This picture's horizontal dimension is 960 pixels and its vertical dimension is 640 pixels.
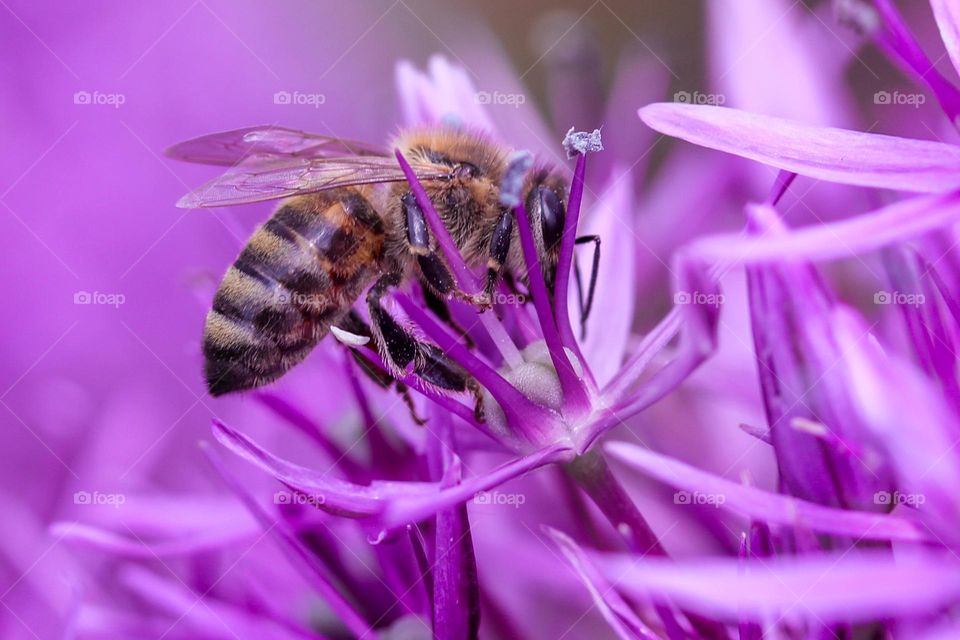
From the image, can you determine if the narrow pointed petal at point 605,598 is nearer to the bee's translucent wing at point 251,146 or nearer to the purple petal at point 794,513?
the purple petal at point 794,513

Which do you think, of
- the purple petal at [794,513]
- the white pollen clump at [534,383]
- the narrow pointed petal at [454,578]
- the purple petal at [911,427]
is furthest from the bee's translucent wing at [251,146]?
the purple petal at [911,427]

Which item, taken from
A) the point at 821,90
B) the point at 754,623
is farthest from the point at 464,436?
the point at 821,90

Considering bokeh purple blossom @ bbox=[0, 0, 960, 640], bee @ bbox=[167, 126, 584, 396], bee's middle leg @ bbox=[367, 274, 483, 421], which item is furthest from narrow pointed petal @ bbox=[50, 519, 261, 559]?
bee's middle leg @ bbox=[367, 274, 483, 421]

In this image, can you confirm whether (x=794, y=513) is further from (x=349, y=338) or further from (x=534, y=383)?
(x=349, y=338)

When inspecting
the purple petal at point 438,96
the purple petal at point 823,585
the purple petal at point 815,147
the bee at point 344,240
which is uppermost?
the purple petal at point 438,96

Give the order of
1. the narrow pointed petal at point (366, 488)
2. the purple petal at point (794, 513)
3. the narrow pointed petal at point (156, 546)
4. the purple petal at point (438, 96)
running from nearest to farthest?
1. the purple petal at point (794, 513)
2. the narrow pointed petal at point (366, 488)
3. the narrow pointed petal at point (156, 546)
4. the purple petal at point (438, 96)

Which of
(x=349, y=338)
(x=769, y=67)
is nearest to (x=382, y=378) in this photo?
(x=349, y=338)
